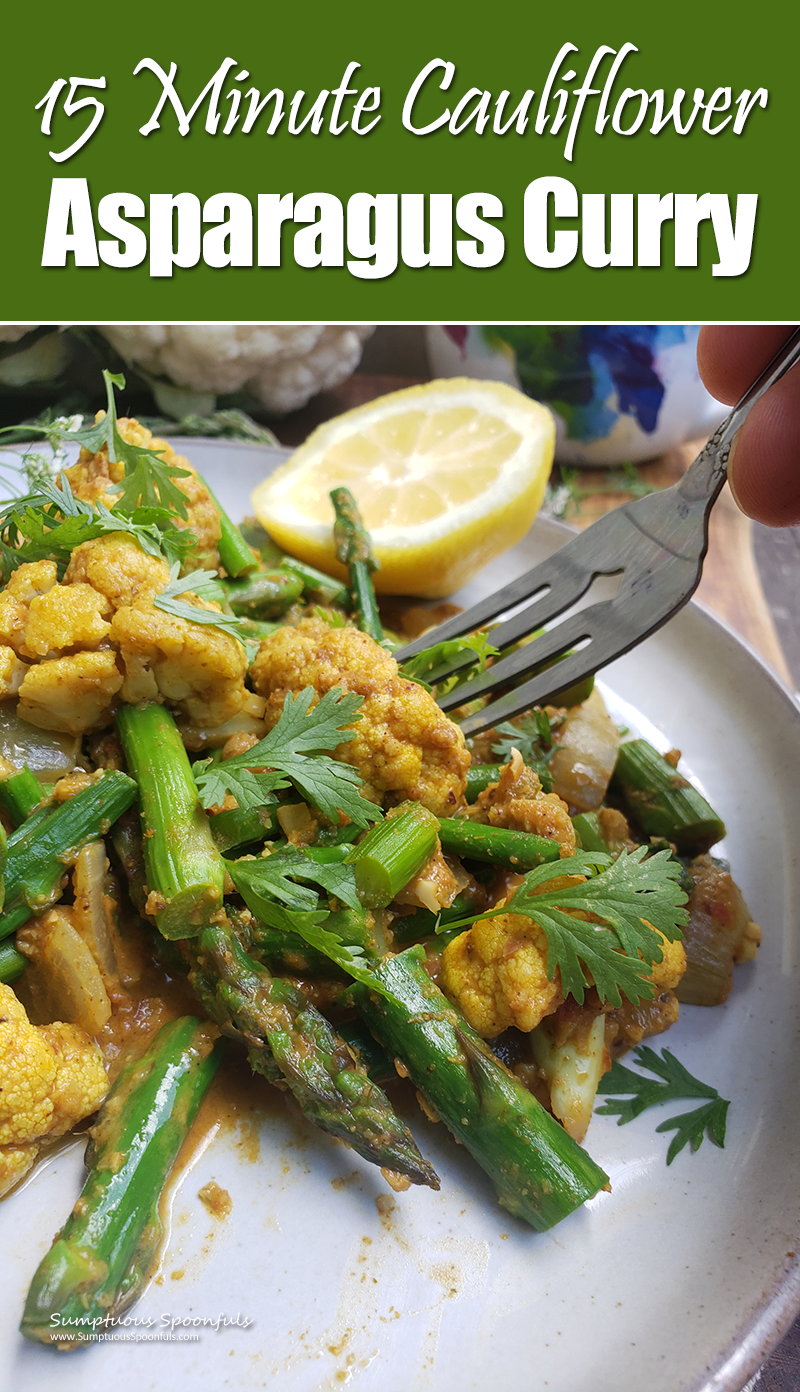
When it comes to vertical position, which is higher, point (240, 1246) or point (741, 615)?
point (741, 615)

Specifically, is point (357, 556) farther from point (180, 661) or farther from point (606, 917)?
point (606, 917)

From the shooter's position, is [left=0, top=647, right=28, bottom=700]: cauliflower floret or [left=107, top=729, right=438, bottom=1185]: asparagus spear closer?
[left=107, top=729, right=438, bottom=1185]: asparagus spear

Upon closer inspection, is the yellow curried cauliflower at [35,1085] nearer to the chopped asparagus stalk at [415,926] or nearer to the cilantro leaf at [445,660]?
the chopped asparagus stalk at [415,926]

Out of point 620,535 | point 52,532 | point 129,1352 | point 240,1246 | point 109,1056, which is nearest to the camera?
point 129,1352

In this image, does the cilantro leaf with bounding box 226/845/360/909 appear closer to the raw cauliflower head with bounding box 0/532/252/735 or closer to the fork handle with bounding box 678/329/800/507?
the raw cauliflower head with bounding box 0/532/252/735

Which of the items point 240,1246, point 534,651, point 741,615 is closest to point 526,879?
point 534,651

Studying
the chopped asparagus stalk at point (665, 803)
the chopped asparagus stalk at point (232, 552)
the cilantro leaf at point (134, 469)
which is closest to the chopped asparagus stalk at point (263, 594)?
the chopped asparagus stalk at point (232, 552)

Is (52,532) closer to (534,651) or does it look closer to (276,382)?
(534,651)

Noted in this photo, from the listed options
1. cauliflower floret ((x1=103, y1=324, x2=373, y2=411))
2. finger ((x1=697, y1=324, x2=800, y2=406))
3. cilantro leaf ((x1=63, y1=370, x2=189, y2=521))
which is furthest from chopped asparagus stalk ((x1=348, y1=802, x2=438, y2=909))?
cauliflower floret ((x1=103, y1=324, x2=373, y2=411))
